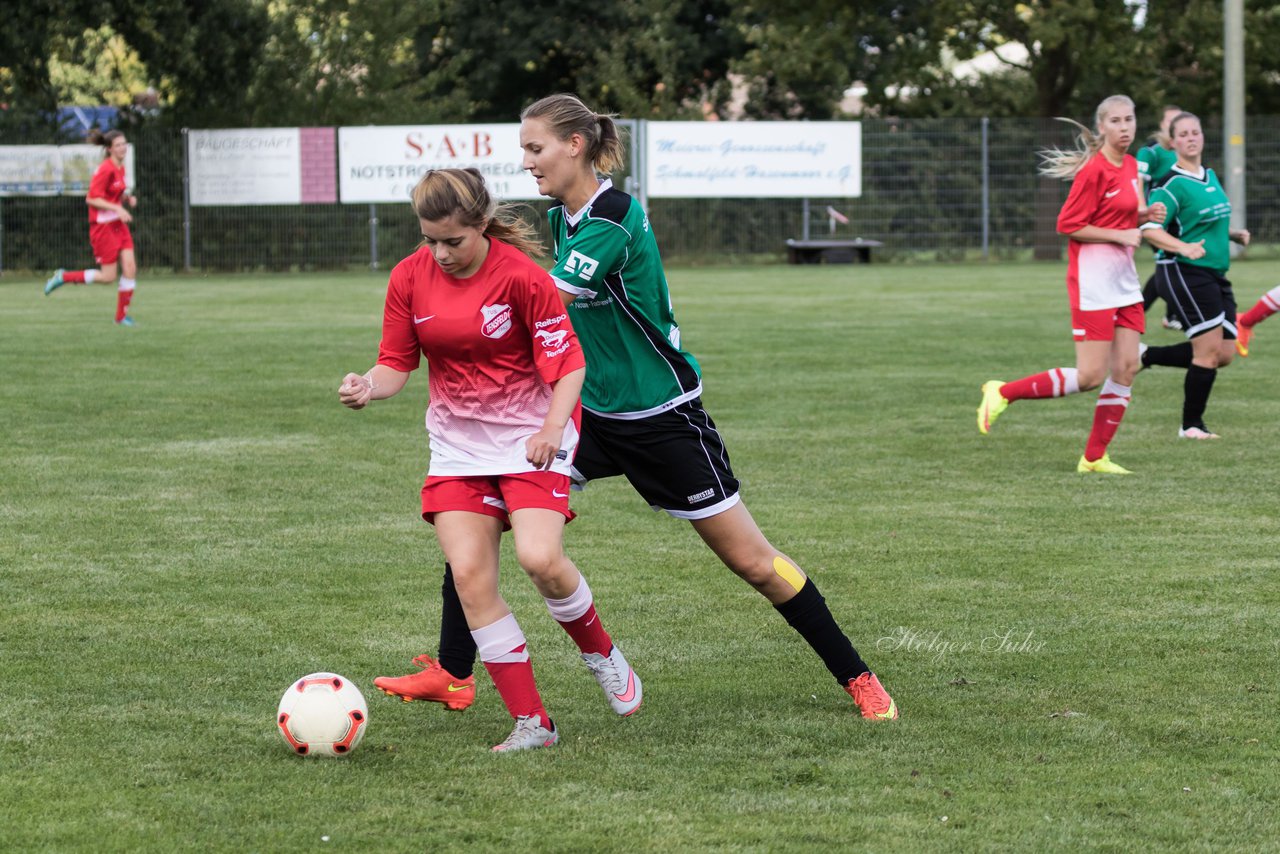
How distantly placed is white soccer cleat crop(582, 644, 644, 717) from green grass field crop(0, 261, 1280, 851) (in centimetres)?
5

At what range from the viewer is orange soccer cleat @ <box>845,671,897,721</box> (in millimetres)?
4852

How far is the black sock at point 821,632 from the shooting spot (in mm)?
4941

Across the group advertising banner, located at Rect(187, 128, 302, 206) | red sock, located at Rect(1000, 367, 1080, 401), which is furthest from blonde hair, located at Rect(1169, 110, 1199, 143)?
advertising banner, located at Rect(187, 128, 302, 206)

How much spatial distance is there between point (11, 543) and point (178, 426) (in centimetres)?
→ 370

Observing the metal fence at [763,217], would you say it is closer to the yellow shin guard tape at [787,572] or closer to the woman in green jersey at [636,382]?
the woman in green jersey at [636,382]

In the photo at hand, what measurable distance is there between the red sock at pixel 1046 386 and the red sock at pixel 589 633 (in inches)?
206

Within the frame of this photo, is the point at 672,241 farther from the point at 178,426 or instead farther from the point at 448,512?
the point at 448,512

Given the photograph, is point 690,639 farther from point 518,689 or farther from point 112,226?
point 112,226

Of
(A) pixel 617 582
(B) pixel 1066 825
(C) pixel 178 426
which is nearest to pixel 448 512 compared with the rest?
(B) pixel 1066 825

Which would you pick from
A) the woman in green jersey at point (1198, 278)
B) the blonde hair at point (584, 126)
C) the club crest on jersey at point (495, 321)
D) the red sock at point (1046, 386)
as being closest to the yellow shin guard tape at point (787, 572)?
the club crest on jersey at point (495, 321)

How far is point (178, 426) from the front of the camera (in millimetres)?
11047

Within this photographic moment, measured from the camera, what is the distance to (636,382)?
4926 mm

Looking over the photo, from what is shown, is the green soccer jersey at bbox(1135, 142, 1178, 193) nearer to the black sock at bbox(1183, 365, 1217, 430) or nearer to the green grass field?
the black sock at bbox(1183, 365, 1217, 430)

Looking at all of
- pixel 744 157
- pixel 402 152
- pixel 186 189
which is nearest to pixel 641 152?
pixel 744 157
